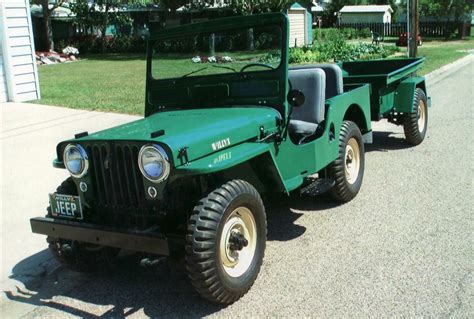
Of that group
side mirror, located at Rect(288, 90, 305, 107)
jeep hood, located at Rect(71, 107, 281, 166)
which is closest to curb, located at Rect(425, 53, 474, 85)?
side mirror, located at Rect(288, 90, 305, 107)

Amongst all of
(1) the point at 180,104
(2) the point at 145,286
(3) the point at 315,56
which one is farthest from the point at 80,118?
(3) the point at 315,56

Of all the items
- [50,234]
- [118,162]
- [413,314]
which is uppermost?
[118,162]

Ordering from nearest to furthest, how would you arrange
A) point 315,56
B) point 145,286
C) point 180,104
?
1. point 145,286
2. point 180,104
3. point 315,56

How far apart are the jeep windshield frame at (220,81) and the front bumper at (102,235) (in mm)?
1584

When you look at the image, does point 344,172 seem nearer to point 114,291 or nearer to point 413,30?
point 114,291

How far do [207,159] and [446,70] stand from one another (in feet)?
55.1

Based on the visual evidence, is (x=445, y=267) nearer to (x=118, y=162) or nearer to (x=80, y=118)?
(x=118, y=162)

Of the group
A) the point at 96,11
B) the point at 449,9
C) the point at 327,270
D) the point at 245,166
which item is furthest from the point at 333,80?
the point at 449,9

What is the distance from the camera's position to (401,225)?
16.6ft

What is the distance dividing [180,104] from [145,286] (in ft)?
5.32

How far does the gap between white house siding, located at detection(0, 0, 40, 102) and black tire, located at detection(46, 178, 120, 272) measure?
9290 millimetres

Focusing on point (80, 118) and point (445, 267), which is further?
point (80, 118)

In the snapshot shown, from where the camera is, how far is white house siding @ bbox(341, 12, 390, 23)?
4603 centimetres

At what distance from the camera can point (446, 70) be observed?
60.8 feet
